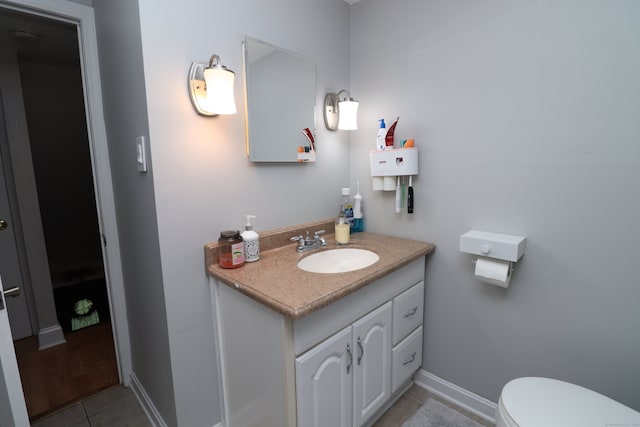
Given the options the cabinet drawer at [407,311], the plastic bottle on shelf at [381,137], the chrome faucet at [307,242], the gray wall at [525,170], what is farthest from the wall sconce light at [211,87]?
the cabinet drawer at [407,311]

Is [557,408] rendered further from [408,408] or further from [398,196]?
[398,196]

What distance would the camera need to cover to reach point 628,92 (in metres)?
1.00

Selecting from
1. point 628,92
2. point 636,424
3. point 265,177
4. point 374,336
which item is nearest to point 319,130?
point 265,177

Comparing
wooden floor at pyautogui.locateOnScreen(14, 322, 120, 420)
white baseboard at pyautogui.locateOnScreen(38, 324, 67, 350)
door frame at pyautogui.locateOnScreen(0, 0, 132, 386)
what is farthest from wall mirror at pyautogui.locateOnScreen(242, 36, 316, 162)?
white baseboard at pyautogui.locateOnScreen(38, 324, 67, 350)

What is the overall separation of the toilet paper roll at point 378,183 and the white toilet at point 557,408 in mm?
1036

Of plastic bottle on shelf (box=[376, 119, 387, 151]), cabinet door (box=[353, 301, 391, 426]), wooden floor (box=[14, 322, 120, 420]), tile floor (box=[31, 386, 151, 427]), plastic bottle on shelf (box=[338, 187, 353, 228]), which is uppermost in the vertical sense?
plastic bottle on shelf (box=[376, 119, 387, 151])

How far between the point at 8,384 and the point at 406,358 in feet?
4.90

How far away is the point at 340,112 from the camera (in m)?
1.65

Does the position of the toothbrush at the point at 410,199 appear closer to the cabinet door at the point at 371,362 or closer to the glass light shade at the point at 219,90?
the cabinet door at the point at 371,362

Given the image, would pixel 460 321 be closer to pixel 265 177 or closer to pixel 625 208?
pixel 625 208

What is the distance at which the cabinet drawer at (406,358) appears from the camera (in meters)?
1.41

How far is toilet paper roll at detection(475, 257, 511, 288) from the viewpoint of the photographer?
1.23 m

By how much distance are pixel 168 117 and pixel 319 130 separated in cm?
81

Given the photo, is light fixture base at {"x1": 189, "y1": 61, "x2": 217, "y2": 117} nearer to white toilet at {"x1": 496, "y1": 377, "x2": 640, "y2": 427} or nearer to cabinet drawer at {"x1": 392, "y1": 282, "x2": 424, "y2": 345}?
cabinet drawer at {"x1": 392, "y1": 282, "x2": 424, "y2": 345}
